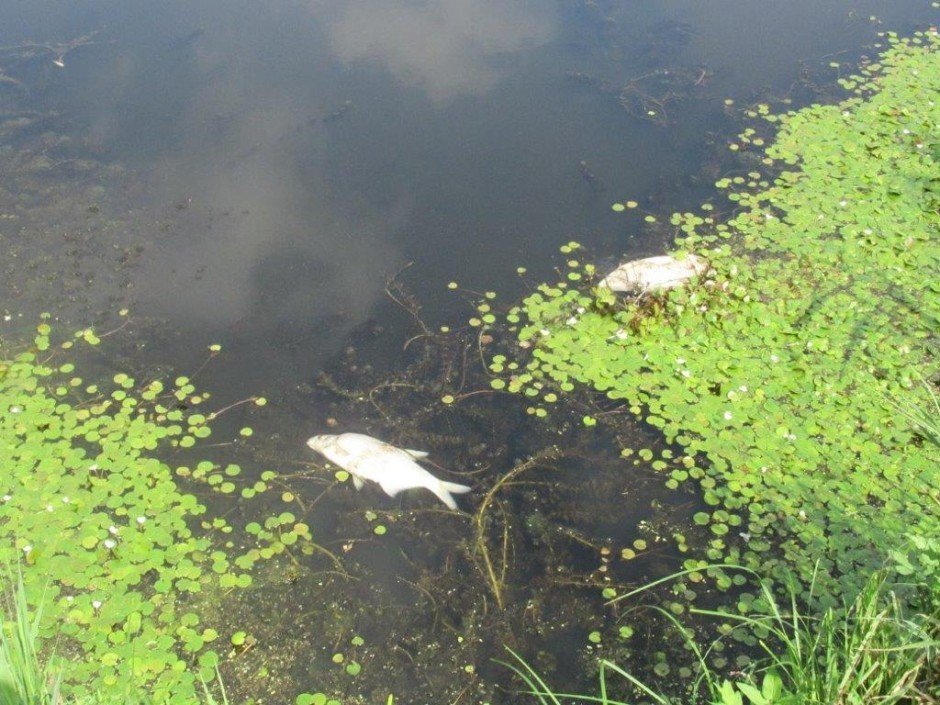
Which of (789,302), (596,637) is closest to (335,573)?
(596,637)

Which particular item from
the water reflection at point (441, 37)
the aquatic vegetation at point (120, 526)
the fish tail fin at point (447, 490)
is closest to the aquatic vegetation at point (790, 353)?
the fish tail fin at point (447, 490)

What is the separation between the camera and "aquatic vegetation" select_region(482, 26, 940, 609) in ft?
12.0

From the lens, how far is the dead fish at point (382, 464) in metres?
3.87

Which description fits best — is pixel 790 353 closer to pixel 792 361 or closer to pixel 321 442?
pixel 792 361

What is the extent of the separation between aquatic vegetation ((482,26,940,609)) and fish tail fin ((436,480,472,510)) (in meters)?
0.60

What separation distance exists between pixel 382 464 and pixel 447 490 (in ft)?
1.08

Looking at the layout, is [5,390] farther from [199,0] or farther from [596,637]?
[199,0]

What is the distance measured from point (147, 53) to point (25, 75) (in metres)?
0.92

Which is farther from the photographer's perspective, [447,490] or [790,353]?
[790,353]

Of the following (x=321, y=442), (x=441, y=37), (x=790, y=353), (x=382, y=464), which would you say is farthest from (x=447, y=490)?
(x=441, y=37)

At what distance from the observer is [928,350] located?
171 inches

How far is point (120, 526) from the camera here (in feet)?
12.0

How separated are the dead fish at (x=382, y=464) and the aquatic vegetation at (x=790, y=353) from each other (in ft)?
2.19

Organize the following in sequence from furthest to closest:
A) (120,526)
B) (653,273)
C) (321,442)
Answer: (653,273) → (321,442) → (120,526)
